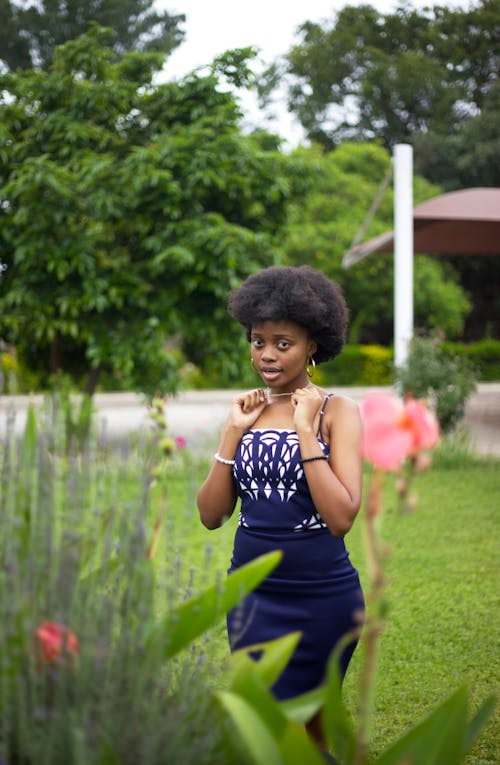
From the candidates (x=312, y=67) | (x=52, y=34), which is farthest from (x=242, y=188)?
(x=312, y=67)

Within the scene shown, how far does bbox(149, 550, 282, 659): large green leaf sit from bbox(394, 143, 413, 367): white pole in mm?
8516

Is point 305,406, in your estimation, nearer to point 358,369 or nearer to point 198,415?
point 198,415

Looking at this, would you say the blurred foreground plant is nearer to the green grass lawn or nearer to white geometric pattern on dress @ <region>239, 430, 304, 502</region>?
the green grass lawn

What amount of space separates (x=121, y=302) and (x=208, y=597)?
730 cm

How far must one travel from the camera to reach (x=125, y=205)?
342 inches

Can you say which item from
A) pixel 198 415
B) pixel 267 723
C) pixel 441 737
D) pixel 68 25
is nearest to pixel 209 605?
pixel 267 723

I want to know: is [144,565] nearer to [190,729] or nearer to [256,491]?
[190,729]

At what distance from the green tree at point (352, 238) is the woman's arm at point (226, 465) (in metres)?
22.8

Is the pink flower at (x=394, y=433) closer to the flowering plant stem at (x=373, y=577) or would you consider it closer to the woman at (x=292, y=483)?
the flowering plant stem at (x=373, y=577)

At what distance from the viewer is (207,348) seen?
31.2 feet

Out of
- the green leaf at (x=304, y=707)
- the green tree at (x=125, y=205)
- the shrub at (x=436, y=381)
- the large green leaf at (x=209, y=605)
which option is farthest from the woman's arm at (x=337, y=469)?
the shrub at (x=436, y=381)

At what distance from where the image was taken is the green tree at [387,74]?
803 inches

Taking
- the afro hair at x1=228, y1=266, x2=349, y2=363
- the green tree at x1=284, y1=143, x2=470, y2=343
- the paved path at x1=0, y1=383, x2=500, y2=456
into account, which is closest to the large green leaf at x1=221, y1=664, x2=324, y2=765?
the afro hair at x1=228, y1=266, x2=349, y2=363

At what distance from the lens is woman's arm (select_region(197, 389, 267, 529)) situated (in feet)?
7.58
